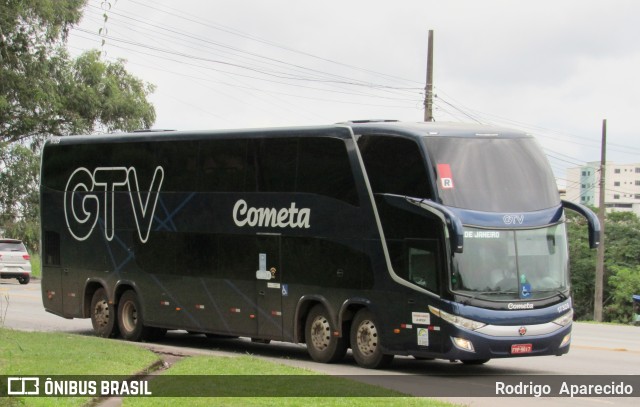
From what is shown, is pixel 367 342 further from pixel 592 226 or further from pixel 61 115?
pixel 61 115

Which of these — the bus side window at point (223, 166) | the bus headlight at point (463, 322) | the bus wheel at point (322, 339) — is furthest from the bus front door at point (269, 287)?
the bus headlight at point (463, 322)

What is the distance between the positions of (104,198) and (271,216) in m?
5.04

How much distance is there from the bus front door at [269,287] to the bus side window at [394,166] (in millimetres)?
2519

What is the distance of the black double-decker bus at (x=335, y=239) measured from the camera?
16938 mm

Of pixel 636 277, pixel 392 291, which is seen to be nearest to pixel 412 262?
pixel 392 291

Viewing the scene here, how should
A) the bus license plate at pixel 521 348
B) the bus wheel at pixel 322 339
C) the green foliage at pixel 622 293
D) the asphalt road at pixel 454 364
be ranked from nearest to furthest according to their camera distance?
the asphalt road at pixel 454 364, the bus license plate at pixel 521 348, the bus wheel at pixel 322 339, the green foliage at pixel 622 293

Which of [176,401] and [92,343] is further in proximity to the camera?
[92,343]

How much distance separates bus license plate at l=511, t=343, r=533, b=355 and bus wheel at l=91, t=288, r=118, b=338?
9391 mm

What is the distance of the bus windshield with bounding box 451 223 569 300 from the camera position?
16766 mm

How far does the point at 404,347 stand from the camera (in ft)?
56.9

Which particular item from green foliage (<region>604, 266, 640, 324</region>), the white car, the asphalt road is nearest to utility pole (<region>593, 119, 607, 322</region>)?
green foliage (<region>604, 266, 640, 324</region>)

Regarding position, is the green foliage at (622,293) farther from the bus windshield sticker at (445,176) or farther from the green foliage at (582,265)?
the bus windshield sticker at (445,176)

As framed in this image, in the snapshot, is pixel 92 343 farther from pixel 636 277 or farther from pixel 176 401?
pixel 636 277

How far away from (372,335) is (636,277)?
56024mm
